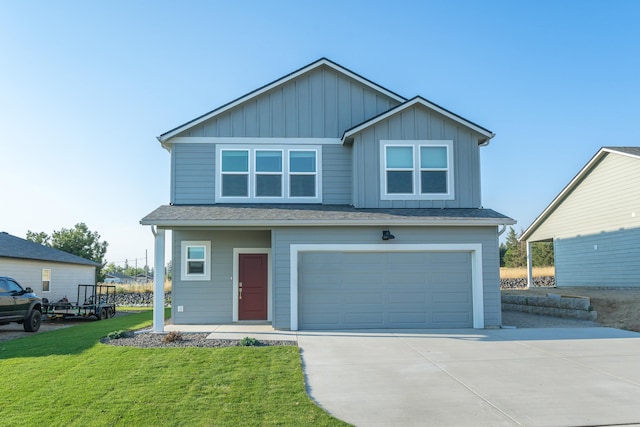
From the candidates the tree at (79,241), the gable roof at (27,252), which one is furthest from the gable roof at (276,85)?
the tree at (79,241)

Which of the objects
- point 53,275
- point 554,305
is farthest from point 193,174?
point 53,275

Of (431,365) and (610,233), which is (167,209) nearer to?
(431,365)

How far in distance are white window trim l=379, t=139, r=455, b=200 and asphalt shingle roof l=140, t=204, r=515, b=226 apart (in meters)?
0.53

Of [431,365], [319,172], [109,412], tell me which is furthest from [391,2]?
[109,412]

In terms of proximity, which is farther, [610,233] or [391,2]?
[610,233]

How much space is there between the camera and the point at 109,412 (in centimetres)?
598

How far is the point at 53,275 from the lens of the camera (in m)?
22.1

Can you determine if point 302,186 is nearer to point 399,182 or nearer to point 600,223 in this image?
point 399,182

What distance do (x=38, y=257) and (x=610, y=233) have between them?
22.8 meters

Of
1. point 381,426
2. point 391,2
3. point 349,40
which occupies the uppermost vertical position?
point 391,2

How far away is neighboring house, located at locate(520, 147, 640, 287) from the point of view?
18.0m

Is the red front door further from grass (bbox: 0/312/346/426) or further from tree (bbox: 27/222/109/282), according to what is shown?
tree (bbox: 27/222/109/282)

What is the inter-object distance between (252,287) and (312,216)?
3290mm

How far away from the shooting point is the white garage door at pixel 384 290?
495 inches
